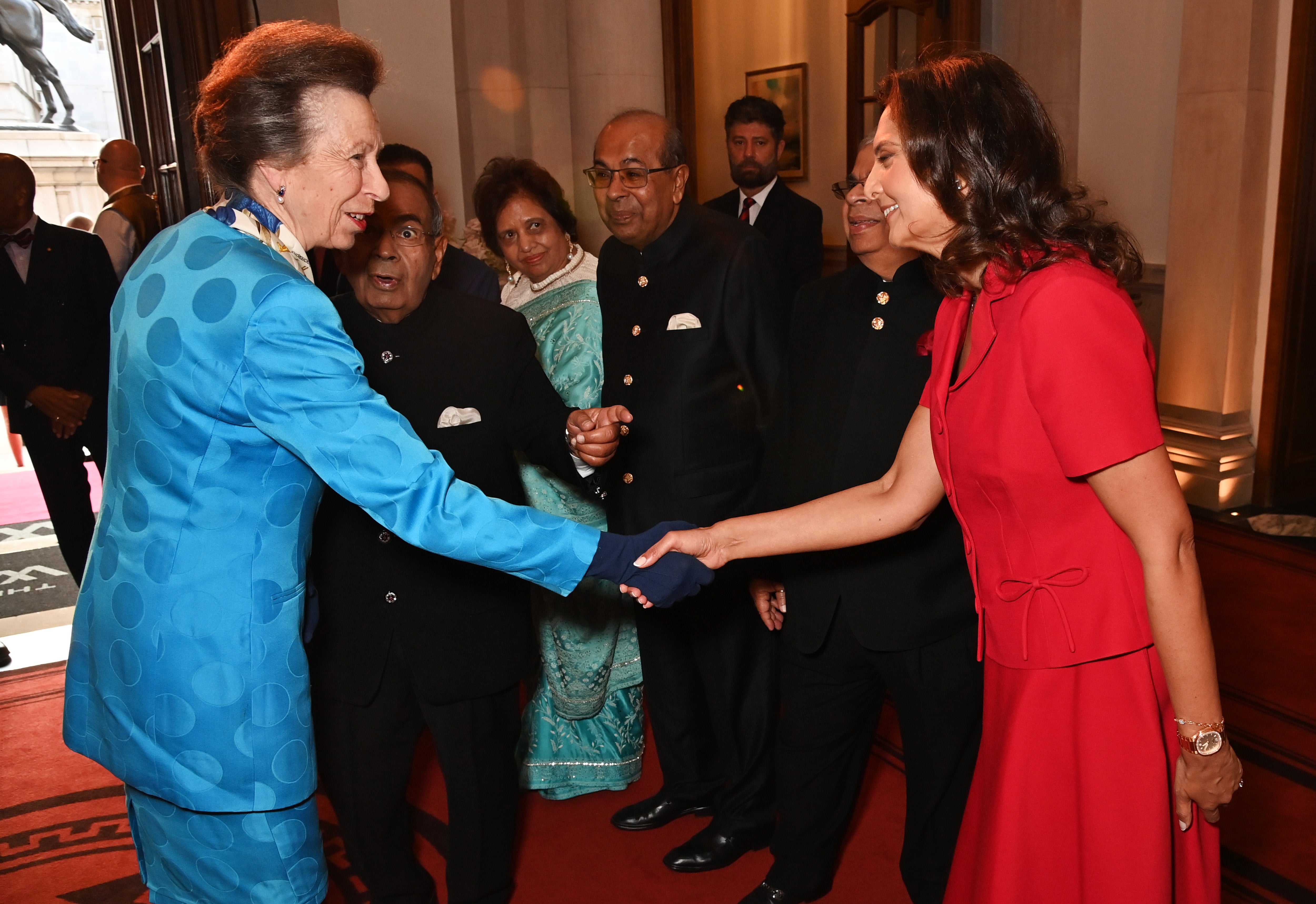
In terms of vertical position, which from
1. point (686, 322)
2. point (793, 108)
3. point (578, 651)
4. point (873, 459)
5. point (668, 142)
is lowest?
point (578, 651)

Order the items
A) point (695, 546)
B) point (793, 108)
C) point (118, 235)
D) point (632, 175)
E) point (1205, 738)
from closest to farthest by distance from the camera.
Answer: point (1205, 738) → point (695, 546) → point (632, 175) → point (118, 235) → point (793, 108)

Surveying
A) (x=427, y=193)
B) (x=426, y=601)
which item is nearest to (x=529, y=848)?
(x=426, y=601)

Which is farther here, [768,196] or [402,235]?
[768,196]

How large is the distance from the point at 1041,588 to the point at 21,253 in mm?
4419

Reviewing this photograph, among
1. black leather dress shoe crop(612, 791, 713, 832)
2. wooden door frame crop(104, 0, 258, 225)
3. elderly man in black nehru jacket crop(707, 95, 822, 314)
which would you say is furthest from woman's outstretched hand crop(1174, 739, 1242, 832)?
wooden door frame crop(104, 0, 258, 225)

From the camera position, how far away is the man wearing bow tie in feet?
13.8

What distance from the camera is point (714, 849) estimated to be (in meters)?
2.58

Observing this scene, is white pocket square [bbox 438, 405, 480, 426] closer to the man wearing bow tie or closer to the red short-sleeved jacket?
the red short-sleeved jacket

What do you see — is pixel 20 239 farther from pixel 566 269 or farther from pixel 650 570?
pixel 650 570

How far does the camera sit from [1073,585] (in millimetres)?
1397

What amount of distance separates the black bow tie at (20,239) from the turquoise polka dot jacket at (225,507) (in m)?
3.39

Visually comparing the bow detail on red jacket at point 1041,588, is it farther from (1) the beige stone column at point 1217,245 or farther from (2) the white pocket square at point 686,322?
(1) the beige stone column at point 1217,245

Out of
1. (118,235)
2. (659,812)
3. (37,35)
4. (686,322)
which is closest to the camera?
(686,322)

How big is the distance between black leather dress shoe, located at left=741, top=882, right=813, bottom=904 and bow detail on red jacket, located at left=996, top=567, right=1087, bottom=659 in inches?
44.5
